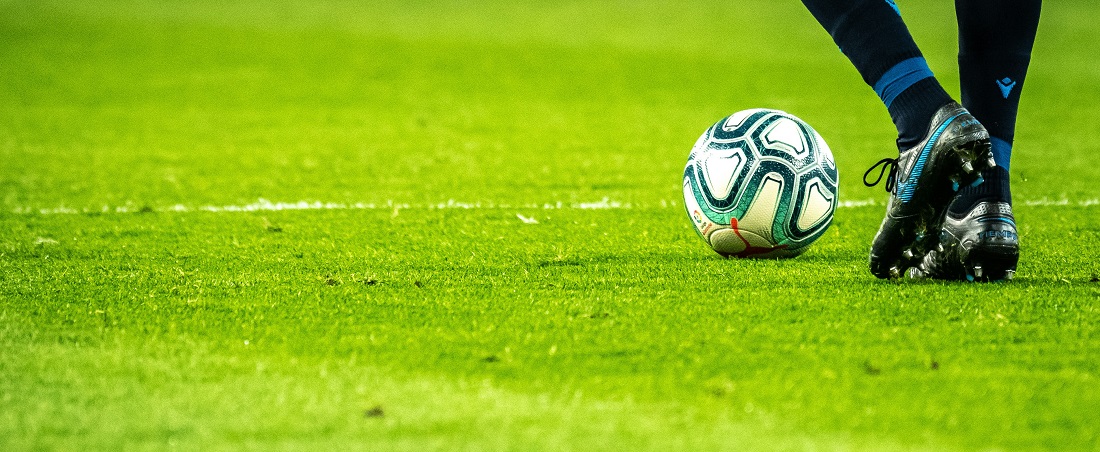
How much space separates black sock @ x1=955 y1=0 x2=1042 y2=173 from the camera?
3.33m

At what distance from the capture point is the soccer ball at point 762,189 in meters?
3.67

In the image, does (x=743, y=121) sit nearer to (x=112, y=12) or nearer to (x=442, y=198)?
(x=442, y=198)

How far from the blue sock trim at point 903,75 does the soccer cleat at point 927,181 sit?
0.51 ft

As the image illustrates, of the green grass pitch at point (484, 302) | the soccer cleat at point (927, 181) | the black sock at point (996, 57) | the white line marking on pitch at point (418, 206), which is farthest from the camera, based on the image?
the white line marking on pitch at point (418, 206)

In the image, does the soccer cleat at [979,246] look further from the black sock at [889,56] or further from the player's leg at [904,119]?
the black sock at [889,56]

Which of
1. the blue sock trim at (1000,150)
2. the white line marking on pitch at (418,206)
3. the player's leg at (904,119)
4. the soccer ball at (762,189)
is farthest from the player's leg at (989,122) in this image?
the white line marking on pitch at (418,206)

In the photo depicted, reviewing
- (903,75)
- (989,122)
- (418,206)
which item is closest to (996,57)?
(989,122)

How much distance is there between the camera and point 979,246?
3.20 metres

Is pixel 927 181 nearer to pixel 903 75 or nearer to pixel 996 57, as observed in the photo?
pixel 903 75

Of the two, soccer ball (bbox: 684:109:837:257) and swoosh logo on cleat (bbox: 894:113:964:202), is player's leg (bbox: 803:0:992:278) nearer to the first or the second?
swoosh logo on cleat (bbox: 894:113:964:202)

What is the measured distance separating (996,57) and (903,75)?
344 mm

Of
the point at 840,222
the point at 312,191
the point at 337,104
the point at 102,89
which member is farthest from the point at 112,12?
the point at 840,222

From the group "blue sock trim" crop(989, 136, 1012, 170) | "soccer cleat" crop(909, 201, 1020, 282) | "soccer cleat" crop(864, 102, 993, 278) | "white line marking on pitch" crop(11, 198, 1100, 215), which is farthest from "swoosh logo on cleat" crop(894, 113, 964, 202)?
"white line marking on pitch" crop(11, 198, 1100, 215)

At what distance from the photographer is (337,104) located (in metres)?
10.1
